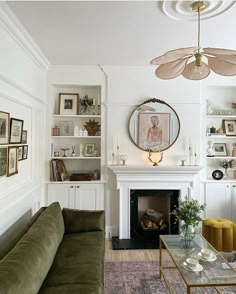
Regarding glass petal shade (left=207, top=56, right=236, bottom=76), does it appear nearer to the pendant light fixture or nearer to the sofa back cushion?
the pendant light fixture

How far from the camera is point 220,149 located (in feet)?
14.7

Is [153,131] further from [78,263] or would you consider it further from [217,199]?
[78,263]

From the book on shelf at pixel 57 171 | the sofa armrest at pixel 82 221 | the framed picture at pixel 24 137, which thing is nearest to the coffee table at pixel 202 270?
the sofa armrest at pixel 82 221

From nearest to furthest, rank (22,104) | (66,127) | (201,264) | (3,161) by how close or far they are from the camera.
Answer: (201,264), (3,161), (22,104), (66,127)

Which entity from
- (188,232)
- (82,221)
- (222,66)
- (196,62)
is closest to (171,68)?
(196,62)

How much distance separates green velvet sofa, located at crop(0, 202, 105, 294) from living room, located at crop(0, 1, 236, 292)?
0.68 metres

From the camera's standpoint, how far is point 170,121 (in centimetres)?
420

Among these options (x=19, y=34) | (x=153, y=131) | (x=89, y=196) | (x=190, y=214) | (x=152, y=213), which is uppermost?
(x=19, y=34)

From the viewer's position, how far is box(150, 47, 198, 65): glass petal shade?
78.8 inches

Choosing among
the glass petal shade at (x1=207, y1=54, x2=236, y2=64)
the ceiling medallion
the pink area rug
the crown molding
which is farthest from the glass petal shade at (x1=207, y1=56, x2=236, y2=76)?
the pink area rug

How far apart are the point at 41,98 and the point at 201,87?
2.64 m

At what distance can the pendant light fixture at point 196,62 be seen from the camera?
79.0 inches

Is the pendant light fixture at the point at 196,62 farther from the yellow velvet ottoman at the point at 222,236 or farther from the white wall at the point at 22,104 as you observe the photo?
the yellow velvet ottoman at the point at 222,236

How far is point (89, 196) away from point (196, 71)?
2667 millimetres
